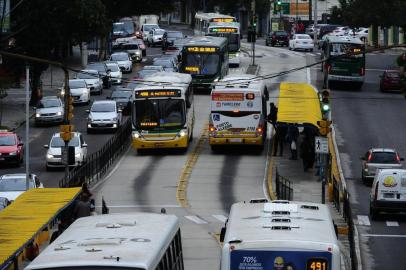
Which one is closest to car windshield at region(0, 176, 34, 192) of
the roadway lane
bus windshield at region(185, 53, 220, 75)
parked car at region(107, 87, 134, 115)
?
the roadway lane

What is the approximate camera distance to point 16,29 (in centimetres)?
7938

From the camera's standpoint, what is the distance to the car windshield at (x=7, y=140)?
56.0m

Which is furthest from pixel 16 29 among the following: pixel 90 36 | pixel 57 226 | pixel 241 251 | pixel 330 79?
pixel 241 251

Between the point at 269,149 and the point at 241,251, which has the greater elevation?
the point at 241,251

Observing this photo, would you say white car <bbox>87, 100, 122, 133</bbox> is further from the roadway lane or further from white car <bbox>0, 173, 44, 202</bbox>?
white car <bbox>0, 173, 44, 202</bbox>

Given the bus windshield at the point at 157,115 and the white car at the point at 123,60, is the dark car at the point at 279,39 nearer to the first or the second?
the white car at the point at 123,60

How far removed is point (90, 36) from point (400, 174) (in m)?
45.2

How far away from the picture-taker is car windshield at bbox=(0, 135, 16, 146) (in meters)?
56.0

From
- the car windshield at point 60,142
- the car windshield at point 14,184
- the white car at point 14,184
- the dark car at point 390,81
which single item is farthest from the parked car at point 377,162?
the dark car at point 390,81

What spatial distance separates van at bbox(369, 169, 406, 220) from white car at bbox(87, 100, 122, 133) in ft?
81.9

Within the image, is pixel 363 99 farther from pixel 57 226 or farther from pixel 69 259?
pixel 69 259

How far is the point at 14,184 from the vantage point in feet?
144

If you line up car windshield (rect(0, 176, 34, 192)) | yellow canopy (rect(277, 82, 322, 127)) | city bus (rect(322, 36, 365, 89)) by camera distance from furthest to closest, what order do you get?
city bus (rect(322, 36, 365, 89)), yellow canopy (rect(277, 82, 322, 127)), car windshield (rect(0, 176, 34, 192))

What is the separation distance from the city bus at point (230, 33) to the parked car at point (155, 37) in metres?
16.8
